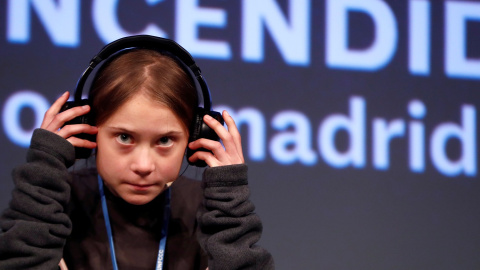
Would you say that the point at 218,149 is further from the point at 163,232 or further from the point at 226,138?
the point at 163,232

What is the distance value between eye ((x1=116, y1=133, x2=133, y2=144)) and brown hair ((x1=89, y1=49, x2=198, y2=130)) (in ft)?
0.14

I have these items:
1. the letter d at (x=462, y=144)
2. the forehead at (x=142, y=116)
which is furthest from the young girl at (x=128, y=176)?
the letter d at (x=462, y=144)

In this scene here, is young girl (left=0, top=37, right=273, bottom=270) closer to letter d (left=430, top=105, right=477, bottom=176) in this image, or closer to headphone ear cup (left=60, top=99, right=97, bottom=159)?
headphone ear cup (left=60, top=99, right=97, bottom=159)

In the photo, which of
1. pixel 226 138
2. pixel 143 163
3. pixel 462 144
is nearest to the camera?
pixel 143 163

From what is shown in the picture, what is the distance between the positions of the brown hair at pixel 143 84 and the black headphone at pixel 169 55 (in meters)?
0.01

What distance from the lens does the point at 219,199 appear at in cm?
104

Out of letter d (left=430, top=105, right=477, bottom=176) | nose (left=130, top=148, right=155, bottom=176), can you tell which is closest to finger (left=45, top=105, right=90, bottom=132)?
nose (left=130, top=148, right=155, bottom=176)

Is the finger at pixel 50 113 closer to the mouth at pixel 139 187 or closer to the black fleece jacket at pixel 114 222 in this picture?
the black fleece jacket at pixel 114 222

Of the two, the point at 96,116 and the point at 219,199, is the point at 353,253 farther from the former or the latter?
the point at 96,116

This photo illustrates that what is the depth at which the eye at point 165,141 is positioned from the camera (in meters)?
1.03


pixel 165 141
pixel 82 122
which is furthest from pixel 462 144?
pixel 82 122

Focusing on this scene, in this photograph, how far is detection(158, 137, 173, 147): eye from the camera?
1031 mm

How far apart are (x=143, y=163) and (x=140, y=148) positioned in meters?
0.03

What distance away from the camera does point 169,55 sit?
1113 millimetres
